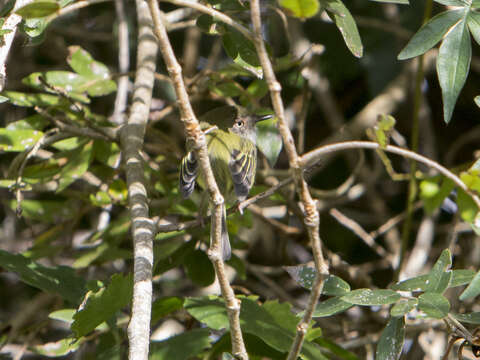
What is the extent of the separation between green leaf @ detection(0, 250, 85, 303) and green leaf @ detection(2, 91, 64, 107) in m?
0.60

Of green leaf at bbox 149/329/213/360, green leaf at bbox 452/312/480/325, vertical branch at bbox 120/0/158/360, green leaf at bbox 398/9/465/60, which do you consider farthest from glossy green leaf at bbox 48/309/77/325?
green leaf at bbox 398/9/465/60

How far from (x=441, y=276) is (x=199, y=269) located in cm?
111

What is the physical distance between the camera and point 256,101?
105 inches

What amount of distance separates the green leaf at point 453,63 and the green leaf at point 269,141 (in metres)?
0.74

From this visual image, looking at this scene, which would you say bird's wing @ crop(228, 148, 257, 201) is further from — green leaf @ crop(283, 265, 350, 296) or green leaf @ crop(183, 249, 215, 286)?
green leaf @ crop(283, 265, 350, 296)

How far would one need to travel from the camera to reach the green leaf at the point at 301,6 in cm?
125

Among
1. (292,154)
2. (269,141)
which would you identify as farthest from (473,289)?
(269,141)

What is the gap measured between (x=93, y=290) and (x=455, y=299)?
1634mm

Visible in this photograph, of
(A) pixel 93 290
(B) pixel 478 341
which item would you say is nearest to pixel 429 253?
(B) pixel 478 341

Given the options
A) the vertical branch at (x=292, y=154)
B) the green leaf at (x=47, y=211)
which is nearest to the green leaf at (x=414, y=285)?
the vertical branch at (x=292, y=154)

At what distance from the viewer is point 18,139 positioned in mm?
2338

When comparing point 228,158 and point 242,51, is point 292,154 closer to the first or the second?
point 242,51

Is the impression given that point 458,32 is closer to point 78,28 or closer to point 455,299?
point 455,299

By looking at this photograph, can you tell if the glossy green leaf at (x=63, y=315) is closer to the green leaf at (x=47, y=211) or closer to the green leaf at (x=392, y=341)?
the green leaf at (x=47, y=211)
